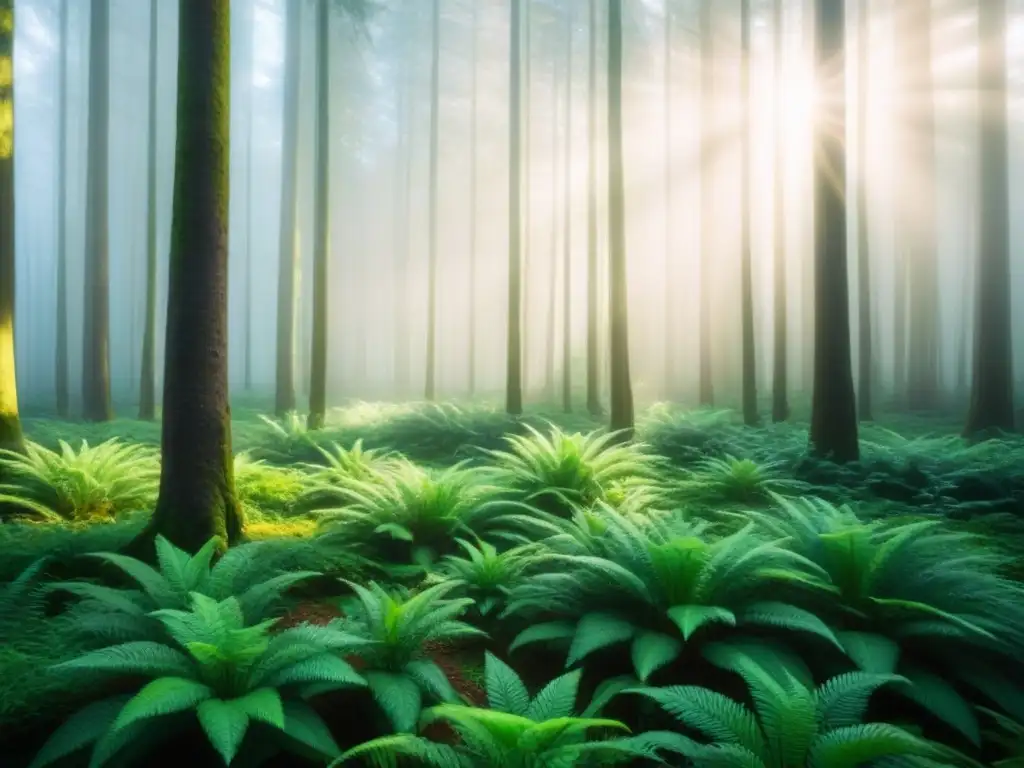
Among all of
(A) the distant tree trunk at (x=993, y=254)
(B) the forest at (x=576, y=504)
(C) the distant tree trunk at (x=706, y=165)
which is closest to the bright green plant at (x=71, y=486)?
(B) the forest at (x=576, y=504)

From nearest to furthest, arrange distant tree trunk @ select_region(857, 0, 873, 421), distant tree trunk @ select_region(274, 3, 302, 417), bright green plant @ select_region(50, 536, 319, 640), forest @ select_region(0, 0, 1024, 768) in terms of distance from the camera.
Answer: forest @ select_region(0, 0, 1024, 768), bright green plant @ select_region(50, 536, 319, 640), distant tree trunk @ select_region(857, 0, 873, 421), distant tree trunk @ select_region(274, 3, 302, 417)

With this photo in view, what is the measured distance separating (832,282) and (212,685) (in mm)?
9117

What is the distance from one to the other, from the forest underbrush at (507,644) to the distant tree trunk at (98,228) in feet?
38.2

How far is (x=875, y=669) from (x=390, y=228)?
42.4 meters

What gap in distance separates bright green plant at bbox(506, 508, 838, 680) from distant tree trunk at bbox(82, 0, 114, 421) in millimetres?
16557

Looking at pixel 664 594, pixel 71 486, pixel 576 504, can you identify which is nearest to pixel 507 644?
pixel 664 594

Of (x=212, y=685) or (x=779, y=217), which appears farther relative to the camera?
(x=779, y=217)

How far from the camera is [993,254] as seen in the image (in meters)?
12.6

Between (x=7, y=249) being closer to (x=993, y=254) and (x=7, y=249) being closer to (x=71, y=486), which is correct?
(x=71, y=486)

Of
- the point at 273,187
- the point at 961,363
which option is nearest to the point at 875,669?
the point at 961,363

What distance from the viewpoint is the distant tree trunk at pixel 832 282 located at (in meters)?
8.88

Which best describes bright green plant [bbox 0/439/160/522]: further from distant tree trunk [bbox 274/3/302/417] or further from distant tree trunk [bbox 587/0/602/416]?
distant tree trunk [bbox 587/0/602/416]

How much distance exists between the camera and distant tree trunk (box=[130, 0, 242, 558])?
498cm

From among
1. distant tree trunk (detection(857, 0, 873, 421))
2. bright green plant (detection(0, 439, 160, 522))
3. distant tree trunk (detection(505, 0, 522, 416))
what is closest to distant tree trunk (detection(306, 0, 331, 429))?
distant tree trunk (detection(505, 0, 522, 416))
